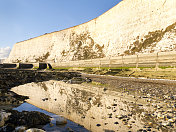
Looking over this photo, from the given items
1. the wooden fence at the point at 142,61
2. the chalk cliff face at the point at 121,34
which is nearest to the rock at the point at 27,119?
the wooden fence at the point at 142,61

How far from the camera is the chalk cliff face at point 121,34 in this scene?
21.8m

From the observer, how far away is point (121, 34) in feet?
102

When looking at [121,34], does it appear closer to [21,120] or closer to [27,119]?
[27,119]

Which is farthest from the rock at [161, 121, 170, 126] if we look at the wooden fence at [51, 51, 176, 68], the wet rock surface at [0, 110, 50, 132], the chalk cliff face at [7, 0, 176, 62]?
the chalk cliff face at [7, 0, 176, 62]

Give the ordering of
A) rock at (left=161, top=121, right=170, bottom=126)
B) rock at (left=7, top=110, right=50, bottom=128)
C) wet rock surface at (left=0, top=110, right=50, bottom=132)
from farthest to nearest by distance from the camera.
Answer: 1. rock at (left=161, top=121, right=170, bottom=126)
2. rock at (left=7, top=110, right=50, bottom=128)
3. wet rock surface at (left=0, top=110, right=50, bottom=132)

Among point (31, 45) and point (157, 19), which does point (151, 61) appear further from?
point (31, 45)

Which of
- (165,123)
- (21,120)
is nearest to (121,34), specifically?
(165,123)

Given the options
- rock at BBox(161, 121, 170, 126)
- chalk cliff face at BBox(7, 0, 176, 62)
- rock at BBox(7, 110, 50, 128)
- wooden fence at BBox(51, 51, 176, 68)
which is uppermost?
chalk cliff face at BBox(7, 0, 176, 62)

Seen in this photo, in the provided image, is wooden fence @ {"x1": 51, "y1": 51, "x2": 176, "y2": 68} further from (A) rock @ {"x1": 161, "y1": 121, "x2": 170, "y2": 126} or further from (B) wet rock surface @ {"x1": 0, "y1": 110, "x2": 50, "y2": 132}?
(B) wet rock surface @ {"x1": 0, "y1": 110, "x2": 50, "y2": 132}

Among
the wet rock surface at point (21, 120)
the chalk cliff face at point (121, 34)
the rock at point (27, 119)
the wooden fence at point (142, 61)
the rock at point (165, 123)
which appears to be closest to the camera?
the wet rock surface at point (21, 120)

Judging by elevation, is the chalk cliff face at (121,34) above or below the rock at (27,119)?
above

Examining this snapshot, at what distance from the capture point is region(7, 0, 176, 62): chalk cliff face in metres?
21.8

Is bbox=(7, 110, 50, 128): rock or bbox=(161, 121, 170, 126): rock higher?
bbox=(7, 110, 50, 128): rock

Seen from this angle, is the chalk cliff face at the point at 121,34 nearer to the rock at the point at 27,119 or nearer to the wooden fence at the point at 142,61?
the wooden fence at the point at 142,61
